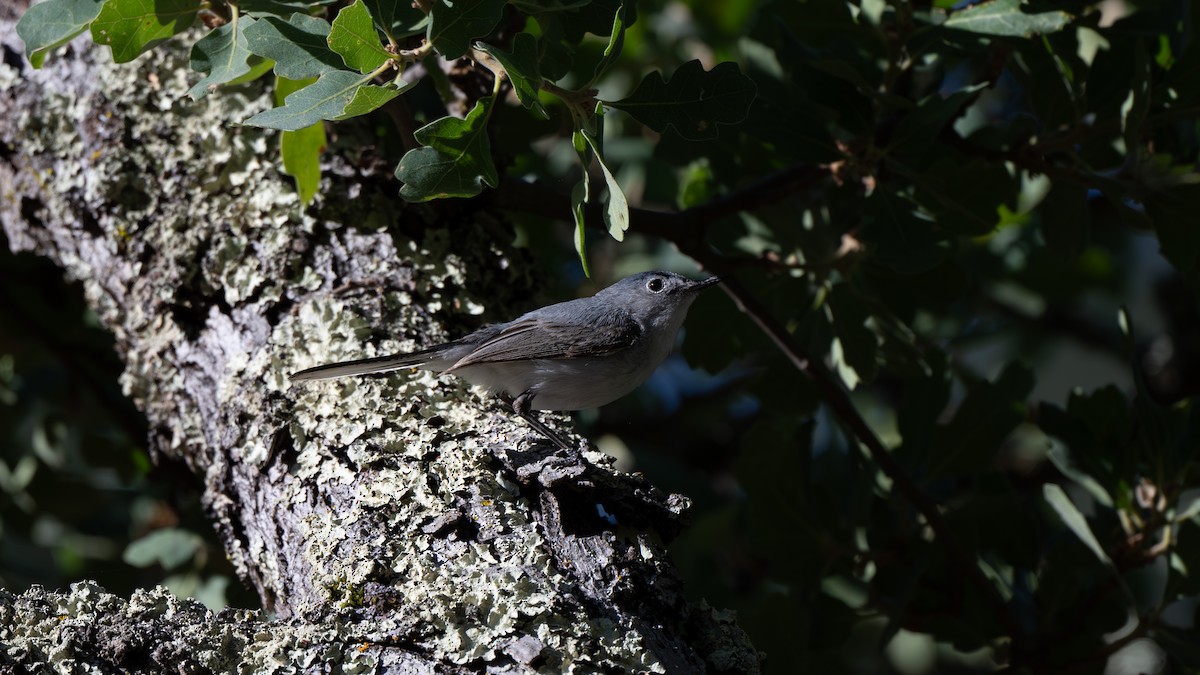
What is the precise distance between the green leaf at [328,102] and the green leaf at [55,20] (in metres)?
0.60

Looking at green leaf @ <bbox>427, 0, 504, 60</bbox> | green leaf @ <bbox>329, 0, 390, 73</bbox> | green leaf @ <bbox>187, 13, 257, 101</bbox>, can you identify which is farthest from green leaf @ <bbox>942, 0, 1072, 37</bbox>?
green leaf @ <bbox>187, 13, 257, 101</bbox>

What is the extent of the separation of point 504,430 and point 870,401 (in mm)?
3099

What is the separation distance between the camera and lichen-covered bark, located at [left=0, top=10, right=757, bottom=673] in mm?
1620

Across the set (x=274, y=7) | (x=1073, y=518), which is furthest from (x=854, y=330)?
→ (x=274, y=7)

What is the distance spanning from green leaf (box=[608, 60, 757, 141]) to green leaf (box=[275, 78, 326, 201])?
29.7 inches

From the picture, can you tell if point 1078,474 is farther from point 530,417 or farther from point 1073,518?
point 530,417

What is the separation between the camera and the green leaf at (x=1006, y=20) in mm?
2453

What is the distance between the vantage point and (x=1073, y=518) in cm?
282

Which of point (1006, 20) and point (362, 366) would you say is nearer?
point (362, 366)

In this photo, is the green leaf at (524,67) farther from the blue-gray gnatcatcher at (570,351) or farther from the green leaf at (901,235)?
the green leaf at (901,235)

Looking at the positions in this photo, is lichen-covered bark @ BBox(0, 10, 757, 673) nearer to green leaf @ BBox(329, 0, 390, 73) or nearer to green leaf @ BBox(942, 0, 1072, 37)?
green leaf @ BBox(329, 0, 390, 73)

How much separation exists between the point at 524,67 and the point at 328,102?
0.34m

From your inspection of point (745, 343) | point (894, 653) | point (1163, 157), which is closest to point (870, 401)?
point (894, 653)

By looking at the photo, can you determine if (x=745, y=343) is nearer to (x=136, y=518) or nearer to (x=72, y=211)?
(x=72, y=211)
